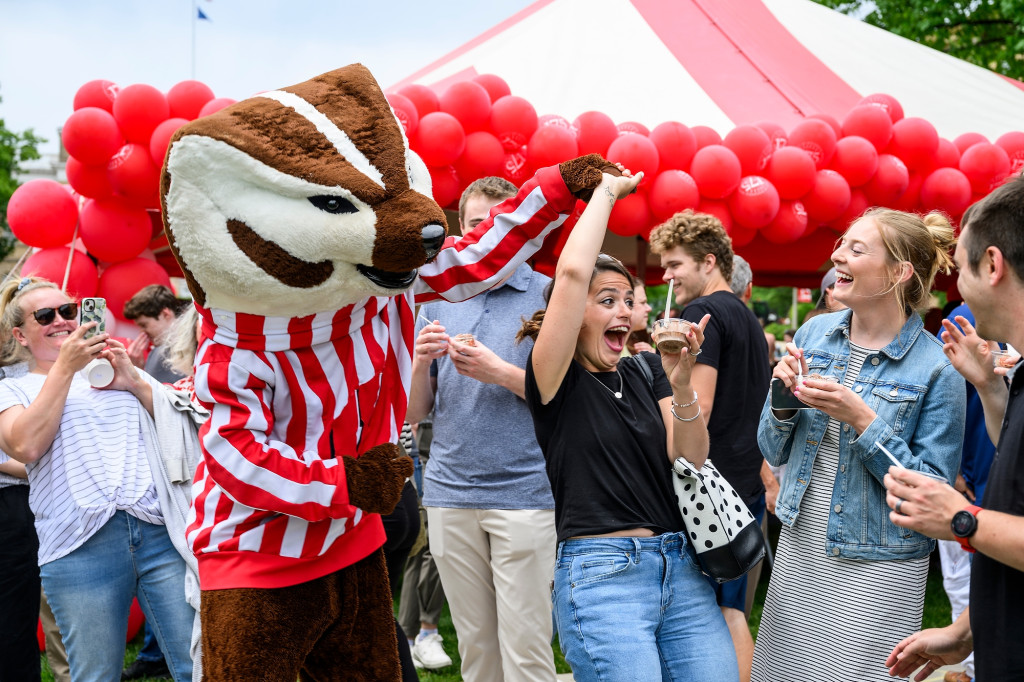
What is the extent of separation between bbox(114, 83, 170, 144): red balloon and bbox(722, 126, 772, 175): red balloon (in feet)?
11.3

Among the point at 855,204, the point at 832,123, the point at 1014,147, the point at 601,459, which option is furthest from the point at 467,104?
the point at 1014,147

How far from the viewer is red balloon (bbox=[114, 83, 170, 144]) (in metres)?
4.89

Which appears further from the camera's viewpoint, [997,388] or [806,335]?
[806,335]

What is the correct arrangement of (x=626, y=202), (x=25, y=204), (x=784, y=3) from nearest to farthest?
(x=25, y=204)
(x=626, y=202)
(x=784, y=3)

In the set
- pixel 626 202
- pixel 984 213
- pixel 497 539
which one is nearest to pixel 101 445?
pixel 497 539

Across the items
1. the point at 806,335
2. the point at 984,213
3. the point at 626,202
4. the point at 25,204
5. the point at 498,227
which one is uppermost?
the point at 984,213

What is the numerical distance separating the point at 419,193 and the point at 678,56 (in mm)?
5767

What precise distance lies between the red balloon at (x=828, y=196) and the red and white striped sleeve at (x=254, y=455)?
15.4ft

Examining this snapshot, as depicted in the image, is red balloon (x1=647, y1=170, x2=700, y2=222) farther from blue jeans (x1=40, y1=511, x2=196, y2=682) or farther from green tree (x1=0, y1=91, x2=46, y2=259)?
green tree (x1=0, y1=91, x2=46, y2=259)

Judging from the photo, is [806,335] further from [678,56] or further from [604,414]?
[678,56]

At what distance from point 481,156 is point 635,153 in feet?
3.05

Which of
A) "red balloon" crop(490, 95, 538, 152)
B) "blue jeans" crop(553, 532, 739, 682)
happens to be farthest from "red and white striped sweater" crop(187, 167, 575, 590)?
"red balloon" crop(490, 95, 538, 152)

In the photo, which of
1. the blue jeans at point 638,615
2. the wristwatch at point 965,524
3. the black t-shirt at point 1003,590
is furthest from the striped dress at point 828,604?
the wristwatch at point 965,524

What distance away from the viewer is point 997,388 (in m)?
2.38
